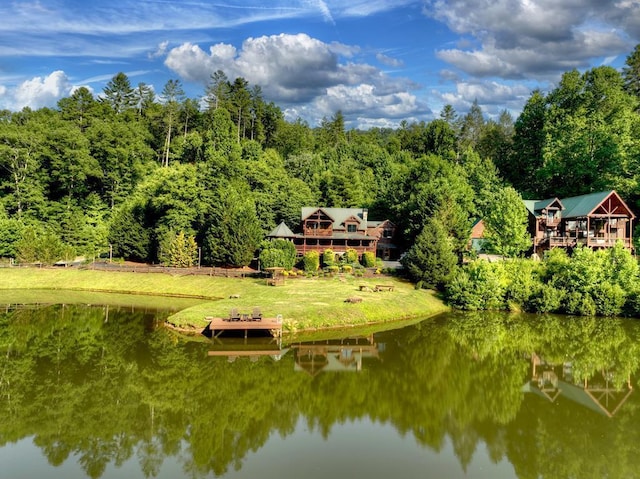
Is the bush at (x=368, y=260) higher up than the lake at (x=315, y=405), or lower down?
higher up

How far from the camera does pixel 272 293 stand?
41344 mm

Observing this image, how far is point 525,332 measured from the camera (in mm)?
36250

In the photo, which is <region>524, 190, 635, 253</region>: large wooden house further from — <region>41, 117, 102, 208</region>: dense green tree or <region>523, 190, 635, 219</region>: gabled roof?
<region>41, 117, 102, 208</region>: dense green tree

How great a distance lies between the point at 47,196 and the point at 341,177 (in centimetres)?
4372

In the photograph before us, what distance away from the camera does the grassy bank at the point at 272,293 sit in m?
35.5

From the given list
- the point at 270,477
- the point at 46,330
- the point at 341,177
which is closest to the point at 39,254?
the point at 46,330

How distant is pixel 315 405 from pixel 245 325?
11751 mm

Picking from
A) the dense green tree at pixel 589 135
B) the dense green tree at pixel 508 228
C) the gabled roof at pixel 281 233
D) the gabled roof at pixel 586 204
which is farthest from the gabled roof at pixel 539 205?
the gabled roof at pixel 281 233

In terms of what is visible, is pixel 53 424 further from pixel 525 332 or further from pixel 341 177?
pixel 341 177

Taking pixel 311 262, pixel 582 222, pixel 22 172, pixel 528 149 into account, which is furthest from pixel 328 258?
pixel 22 172

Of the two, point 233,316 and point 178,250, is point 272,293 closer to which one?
point 233,316

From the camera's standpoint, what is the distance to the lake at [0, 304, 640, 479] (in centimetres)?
1592

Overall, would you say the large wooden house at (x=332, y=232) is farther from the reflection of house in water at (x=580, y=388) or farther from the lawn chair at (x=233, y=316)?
the reflection of house in water at (x=580, y=388)

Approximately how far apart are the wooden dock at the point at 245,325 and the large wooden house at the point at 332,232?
1037 inches
